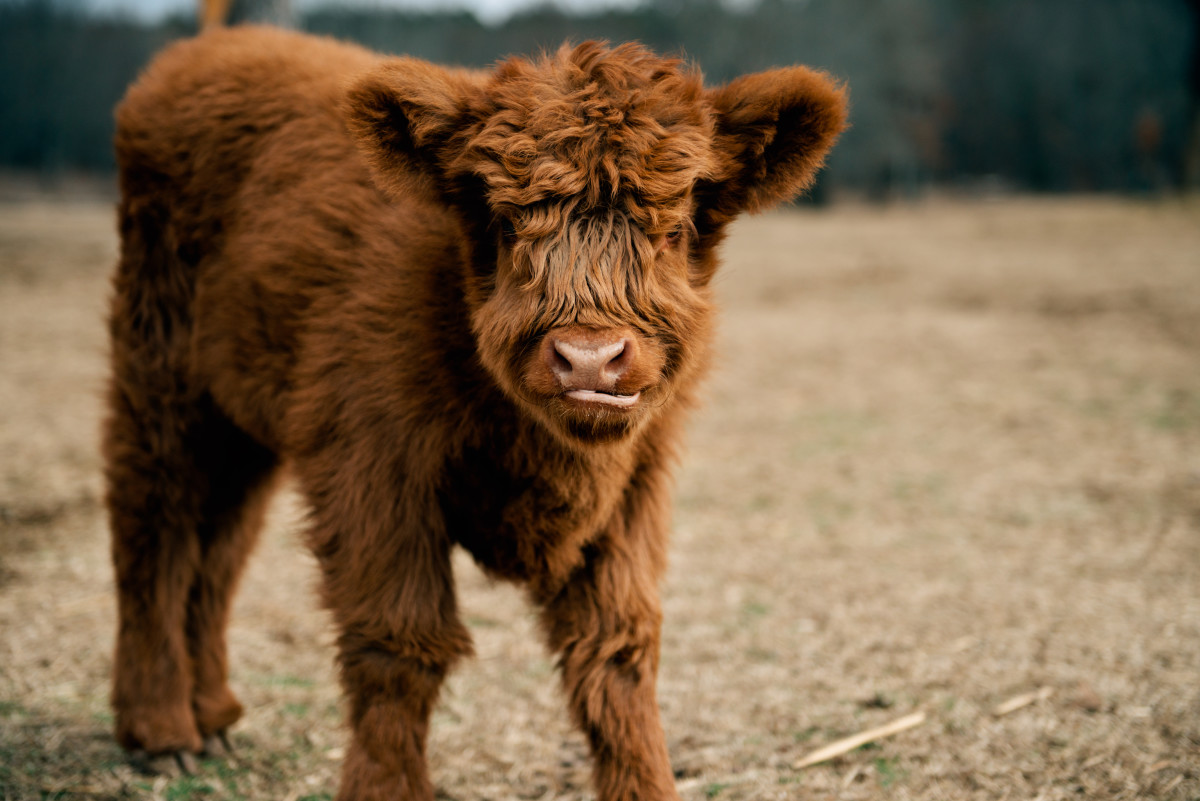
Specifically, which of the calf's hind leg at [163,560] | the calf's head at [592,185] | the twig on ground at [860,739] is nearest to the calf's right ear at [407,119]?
the calf's head at [592,185]

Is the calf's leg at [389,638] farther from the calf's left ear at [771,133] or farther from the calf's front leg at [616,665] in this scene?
the calf's left ear at [771,133]

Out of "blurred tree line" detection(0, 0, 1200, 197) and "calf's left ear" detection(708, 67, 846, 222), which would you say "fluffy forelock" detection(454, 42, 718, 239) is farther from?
"blurred tree line" detection(0, 0, 1200, 197)

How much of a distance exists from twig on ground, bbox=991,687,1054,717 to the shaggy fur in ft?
4.93

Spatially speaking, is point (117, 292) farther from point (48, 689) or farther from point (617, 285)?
point (617, 285)

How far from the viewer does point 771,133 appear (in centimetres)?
249

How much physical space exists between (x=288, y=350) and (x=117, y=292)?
1008 mm

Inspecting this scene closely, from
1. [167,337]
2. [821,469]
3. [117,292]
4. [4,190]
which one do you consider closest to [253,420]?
[167,337]

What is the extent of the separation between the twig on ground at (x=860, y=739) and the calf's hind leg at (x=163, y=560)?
2.12m

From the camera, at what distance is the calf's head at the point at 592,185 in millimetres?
2189

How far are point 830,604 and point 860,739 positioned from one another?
51.6 inches

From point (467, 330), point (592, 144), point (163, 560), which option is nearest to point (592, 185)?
point (592, 144)

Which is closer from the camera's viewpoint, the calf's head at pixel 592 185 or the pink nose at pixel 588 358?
the pink nose at pixel 588 358

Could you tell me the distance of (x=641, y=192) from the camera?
2248 mm

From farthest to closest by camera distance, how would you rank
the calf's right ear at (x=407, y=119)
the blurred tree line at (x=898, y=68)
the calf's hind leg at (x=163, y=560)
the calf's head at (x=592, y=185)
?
the blurred tree line at (x=898, y=68), the calf's hind leg at (x=163, y=560), the calf's right ear at (x=407, y=119), the calf's head at (x=592, y=185)
